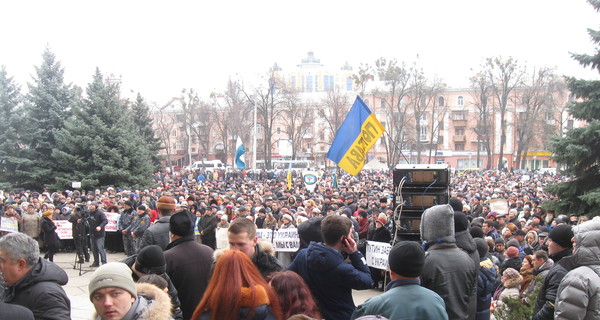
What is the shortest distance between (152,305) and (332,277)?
1.44 metres

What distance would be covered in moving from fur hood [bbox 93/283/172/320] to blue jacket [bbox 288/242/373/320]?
4.13 feet

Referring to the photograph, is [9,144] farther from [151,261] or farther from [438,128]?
[438,128]

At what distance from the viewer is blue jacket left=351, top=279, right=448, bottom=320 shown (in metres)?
3.18

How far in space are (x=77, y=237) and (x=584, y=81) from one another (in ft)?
45.1

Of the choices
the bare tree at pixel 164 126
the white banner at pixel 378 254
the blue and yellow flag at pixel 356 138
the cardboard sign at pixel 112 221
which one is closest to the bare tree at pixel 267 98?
the bare tree at pixel 164 126

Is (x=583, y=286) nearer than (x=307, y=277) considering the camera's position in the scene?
Yes

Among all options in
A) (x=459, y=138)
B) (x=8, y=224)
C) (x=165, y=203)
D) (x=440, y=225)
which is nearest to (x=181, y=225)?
(x=165, y=203)

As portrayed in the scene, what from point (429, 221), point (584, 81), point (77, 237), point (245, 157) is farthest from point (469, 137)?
point (429, 221)

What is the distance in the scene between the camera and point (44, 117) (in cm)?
3178

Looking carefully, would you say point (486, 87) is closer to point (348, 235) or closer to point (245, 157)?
point (245, 157)

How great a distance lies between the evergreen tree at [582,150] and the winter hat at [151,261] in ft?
41.5

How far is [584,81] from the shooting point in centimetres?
1490

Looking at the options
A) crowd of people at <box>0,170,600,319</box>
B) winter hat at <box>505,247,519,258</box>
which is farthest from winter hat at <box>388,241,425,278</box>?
winter hat at <box>505,247,519,258</box>

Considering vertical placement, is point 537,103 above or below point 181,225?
above
